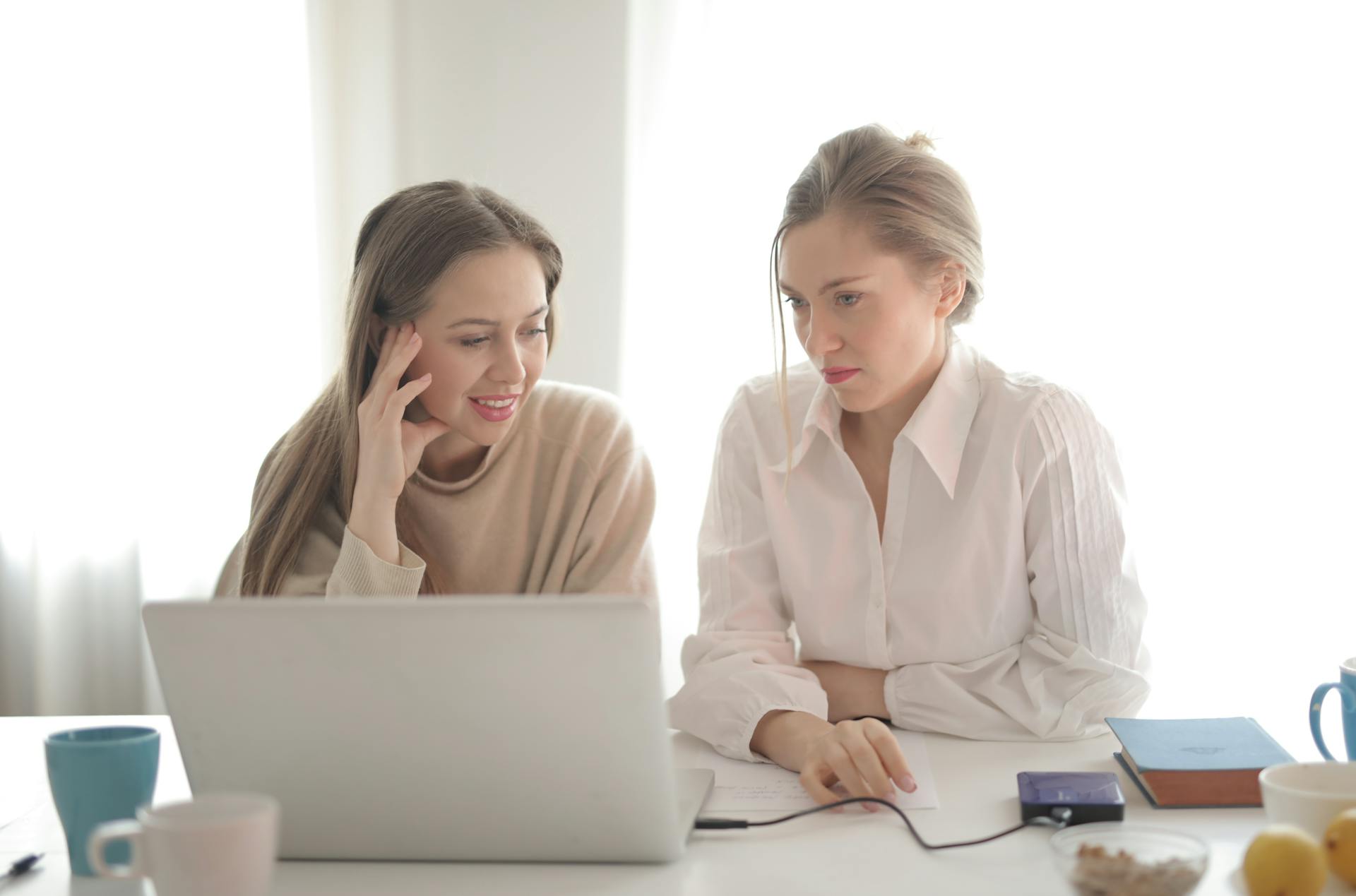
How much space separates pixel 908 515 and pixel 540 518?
1.79 ft

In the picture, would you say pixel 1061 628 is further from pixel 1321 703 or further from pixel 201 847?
pixel 201 847

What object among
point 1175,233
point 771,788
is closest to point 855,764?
point 771,788

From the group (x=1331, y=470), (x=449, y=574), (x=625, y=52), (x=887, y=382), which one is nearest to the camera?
(x=887, y=382)

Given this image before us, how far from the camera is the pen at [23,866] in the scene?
94 centimetres

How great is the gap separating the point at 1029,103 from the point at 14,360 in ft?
7.77

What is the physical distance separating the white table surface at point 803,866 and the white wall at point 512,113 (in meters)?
1.86

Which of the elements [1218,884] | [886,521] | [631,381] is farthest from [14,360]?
[1218,884]

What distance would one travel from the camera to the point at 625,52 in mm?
2746

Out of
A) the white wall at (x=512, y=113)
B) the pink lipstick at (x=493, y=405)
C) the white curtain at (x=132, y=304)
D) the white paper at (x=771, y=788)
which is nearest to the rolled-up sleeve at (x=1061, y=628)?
the white paper at (x=771, y=788)

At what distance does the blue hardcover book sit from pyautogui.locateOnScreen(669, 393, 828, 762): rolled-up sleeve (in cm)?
36

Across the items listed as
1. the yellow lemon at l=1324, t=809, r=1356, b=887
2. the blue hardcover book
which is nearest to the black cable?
the blue hardcover book

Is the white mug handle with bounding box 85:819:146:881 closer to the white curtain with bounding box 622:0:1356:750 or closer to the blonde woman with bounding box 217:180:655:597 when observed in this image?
the blonde woman with bounding box 217:180:655:597

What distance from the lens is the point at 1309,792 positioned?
0.85 m

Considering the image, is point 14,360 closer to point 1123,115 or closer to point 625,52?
point 625,52
